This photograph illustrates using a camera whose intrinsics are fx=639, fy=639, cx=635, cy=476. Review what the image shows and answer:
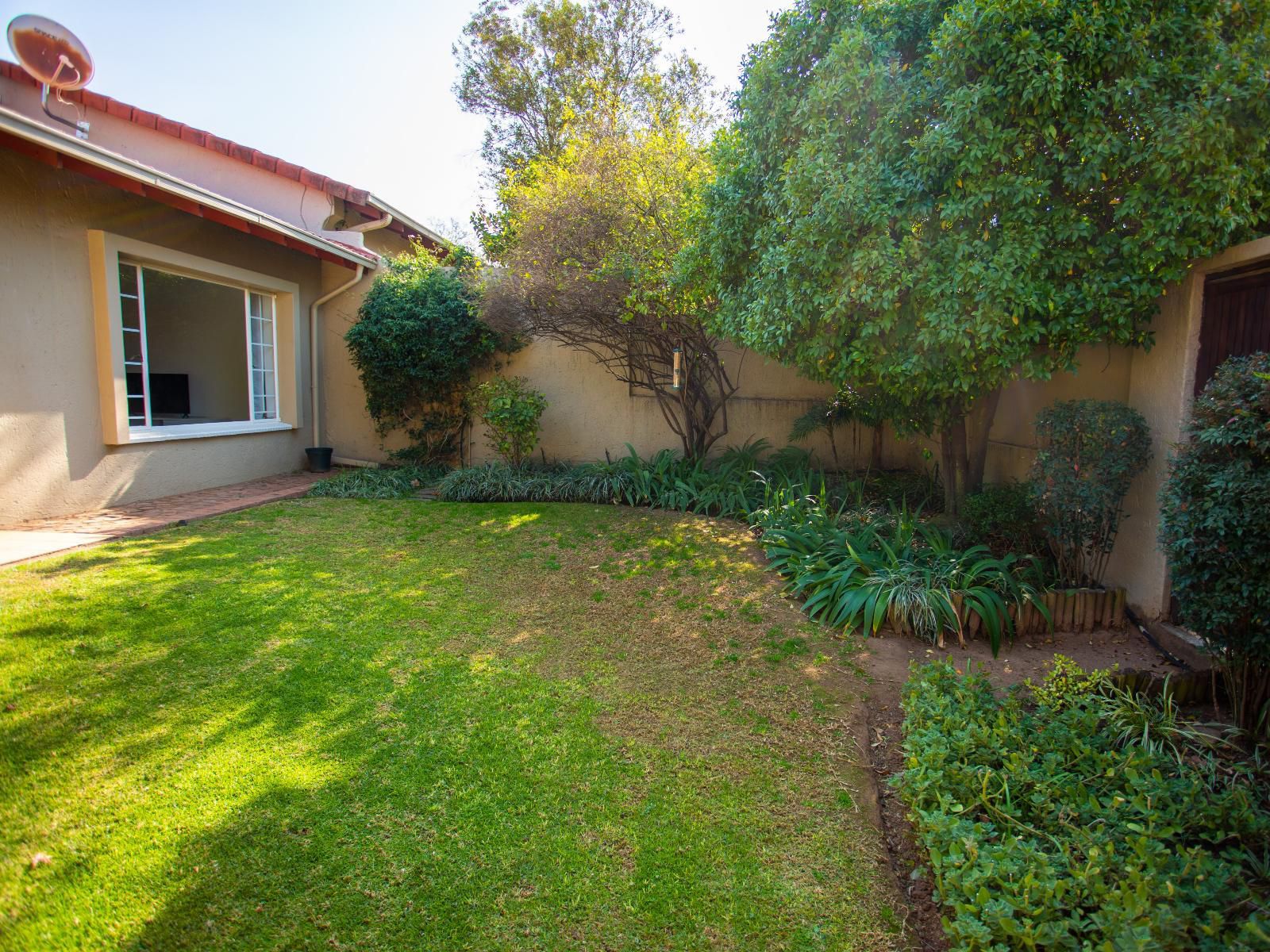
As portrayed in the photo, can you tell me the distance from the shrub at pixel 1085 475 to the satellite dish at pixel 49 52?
9.60 metres

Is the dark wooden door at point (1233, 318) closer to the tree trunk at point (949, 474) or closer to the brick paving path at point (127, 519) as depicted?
the tree trunk at point (949, 474)

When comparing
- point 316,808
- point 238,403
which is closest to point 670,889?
point 316,808

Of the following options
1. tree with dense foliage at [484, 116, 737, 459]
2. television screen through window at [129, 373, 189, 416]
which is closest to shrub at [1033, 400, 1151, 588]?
tree with dense foliage at [484, 116, 737, 459]

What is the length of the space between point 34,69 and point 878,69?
798 centimetres

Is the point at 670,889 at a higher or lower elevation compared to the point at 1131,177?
lower

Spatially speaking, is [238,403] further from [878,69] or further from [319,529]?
[878,69]

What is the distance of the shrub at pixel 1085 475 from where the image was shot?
13.9 ft

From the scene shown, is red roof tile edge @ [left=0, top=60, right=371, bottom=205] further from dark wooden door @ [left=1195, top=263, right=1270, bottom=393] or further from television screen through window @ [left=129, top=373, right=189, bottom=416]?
dark wooden door @ [left=1195, top=263, right=1270, bottom=393]

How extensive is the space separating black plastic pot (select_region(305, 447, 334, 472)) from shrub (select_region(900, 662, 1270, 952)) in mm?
8644

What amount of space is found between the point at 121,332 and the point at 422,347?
3225 mm

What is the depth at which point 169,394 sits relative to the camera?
1255 cm

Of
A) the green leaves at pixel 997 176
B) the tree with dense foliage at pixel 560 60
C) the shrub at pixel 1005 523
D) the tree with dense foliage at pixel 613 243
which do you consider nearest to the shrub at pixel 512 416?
the tree with dense foliage at pixel 613 243

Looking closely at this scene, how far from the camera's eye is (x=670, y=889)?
224 cm

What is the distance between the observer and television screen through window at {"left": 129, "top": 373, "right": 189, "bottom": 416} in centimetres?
1249
